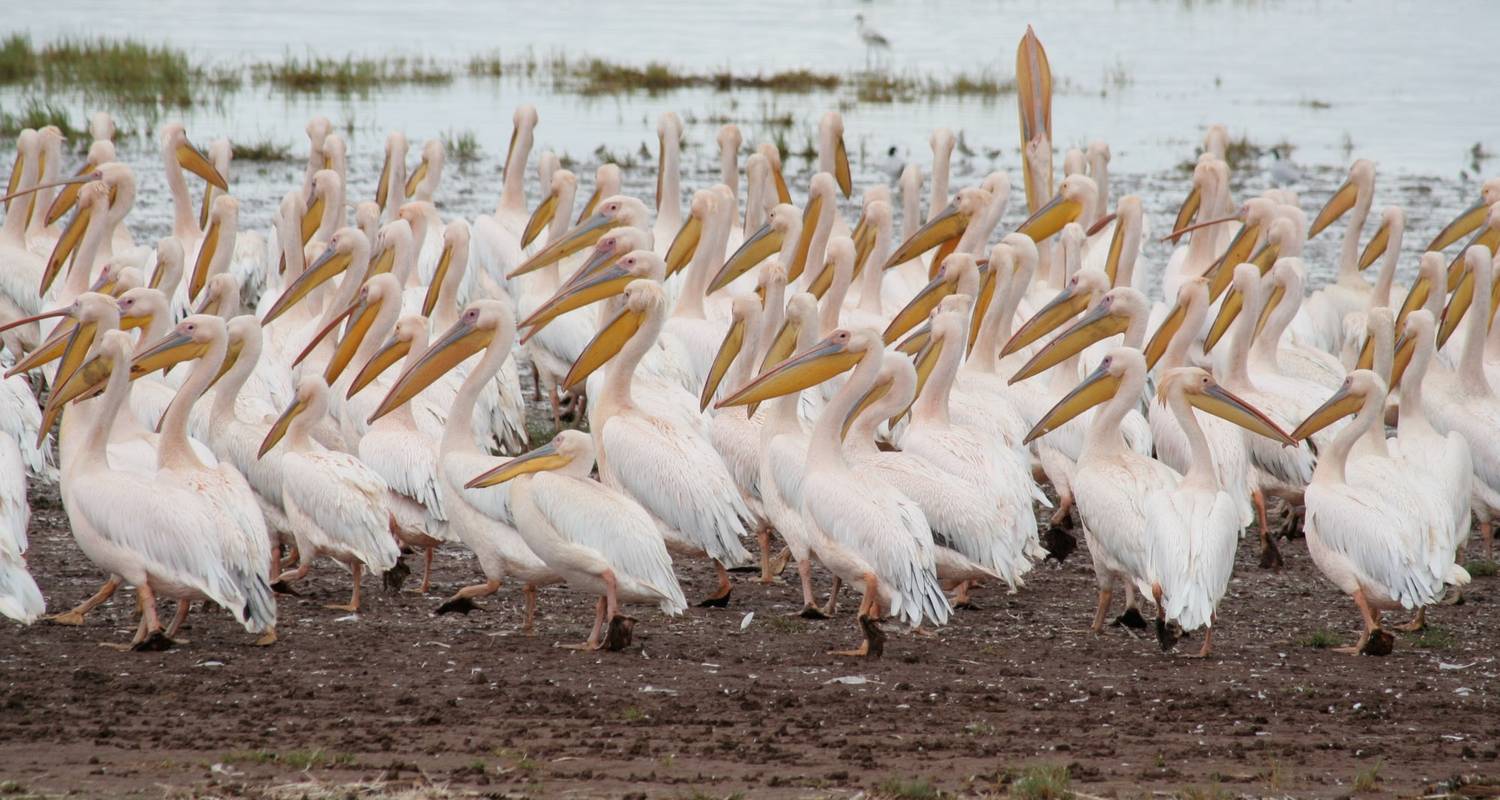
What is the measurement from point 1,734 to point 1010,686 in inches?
113

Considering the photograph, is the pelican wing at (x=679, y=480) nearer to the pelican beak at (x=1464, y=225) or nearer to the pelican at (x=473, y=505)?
the pelican at (x=473, y=505)

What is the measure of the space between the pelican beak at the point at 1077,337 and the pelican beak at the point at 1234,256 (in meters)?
1.80

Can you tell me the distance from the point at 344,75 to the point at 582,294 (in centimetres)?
1531

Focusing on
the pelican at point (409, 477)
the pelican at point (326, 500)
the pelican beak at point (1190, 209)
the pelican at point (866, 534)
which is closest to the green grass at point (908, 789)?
the pelican at point (866, 534)

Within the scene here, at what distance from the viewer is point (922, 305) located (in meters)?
8.60

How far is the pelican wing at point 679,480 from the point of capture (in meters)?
6.82

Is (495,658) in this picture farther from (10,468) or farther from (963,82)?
(963,82)

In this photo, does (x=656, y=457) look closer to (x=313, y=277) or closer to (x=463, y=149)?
(x=313, y=277)

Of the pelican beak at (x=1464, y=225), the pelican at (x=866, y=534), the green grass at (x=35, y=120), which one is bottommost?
the pelican at (x=866, y=534)

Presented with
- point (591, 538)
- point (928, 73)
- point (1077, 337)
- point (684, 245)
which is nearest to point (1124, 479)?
point (1077, 337)

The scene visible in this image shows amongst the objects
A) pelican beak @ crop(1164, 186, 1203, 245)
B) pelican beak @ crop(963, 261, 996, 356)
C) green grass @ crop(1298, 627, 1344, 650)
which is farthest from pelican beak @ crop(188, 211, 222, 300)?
green grass @ crop(1298, 627, 1344, 650)

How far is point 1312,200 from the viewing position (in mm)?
16391

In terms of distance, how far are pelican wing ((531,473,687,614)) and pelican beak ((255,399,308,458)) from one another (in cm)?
105

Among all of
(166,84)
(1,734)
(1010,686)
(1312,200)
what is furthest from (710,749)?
(166,84)
